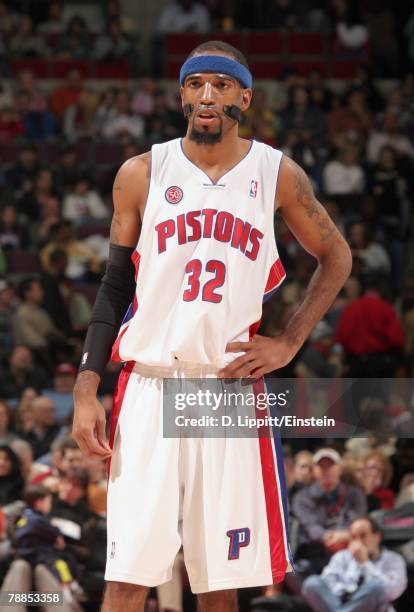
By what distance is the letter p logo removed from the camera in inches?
159

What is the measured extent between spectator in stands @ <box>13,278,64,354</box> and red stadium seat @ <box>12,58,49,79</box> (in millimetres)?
6039

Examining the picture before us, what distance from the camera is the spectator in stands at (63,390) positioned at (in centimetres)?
1075

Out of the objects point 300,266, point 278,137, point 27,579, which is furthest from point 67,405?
point 278,137

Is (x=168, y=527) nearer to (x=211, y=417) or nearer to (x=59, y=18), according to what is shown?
(x=211, y=417)

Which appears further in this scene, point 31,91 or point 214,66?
point 31,91

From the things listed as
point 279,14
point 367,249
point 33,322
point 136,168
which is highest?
point 279,14

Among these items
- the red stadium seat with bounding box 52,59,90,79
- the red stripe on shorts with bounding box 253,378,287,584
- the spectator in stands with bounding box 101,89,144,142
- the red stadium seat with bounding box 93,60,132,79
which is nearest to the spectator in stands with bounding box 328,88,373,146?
the spectator in stands with bounding box 101,89,144,142

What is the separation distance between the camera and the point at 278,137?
50.8 ft

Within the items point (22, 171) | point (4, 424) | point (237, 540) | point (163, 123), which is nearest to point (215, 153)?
point (237, 540)

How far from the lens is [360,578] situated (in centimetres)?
731

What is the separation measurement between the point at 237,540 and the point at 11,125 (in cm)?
1233

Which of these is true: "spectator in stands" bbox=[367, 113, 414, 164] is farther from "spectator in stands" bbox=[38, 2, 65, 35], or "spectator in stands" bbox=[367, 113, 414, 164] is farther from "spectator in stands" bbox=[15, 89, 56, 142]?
"spectator in stands" bbox=[38, 2, 65, 35]

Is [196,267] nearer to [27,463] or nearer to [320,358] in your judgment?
[27,463]

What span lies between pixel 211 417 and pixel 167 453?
218 millimetres
